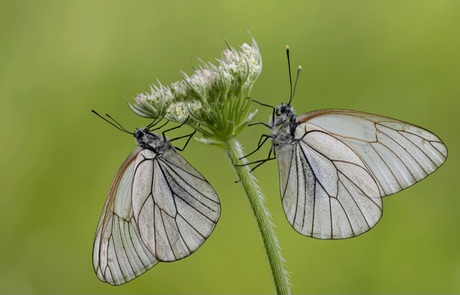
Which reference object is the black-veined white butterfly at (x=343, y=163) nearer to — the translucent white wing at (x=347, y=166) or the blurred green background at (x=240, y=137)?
the translucent white wing at (x=347, y=166)

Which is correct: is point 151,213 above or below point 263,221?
above

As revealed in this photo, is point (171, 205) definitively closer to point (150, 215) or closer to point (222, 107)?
point (150, 215)

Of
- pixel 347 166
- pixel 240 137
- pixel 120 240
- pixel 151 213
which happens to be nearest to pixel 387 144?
pixel 347 166

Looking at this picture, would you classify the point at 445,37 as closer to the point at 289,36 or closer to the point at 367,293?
the point at 289,36

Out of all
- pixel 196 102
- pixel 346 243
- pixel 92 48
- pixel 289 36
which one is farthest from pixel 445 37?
pixel 196 102

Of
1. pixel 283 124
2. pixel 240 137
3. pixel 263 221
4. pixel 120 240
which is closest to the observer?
pixel 263 221

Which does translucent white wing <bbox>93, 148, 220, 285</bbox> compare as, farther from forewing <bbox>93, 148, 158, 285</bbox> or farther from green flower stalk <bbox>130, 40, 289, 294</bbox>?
green flower stalk <bbox>130, 40, 289, 294</bbox>

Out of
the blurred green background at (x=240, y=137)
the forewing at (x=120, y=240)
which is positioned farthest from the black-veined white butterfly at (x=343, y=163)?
the blurred green background at (x=240, y=137)
